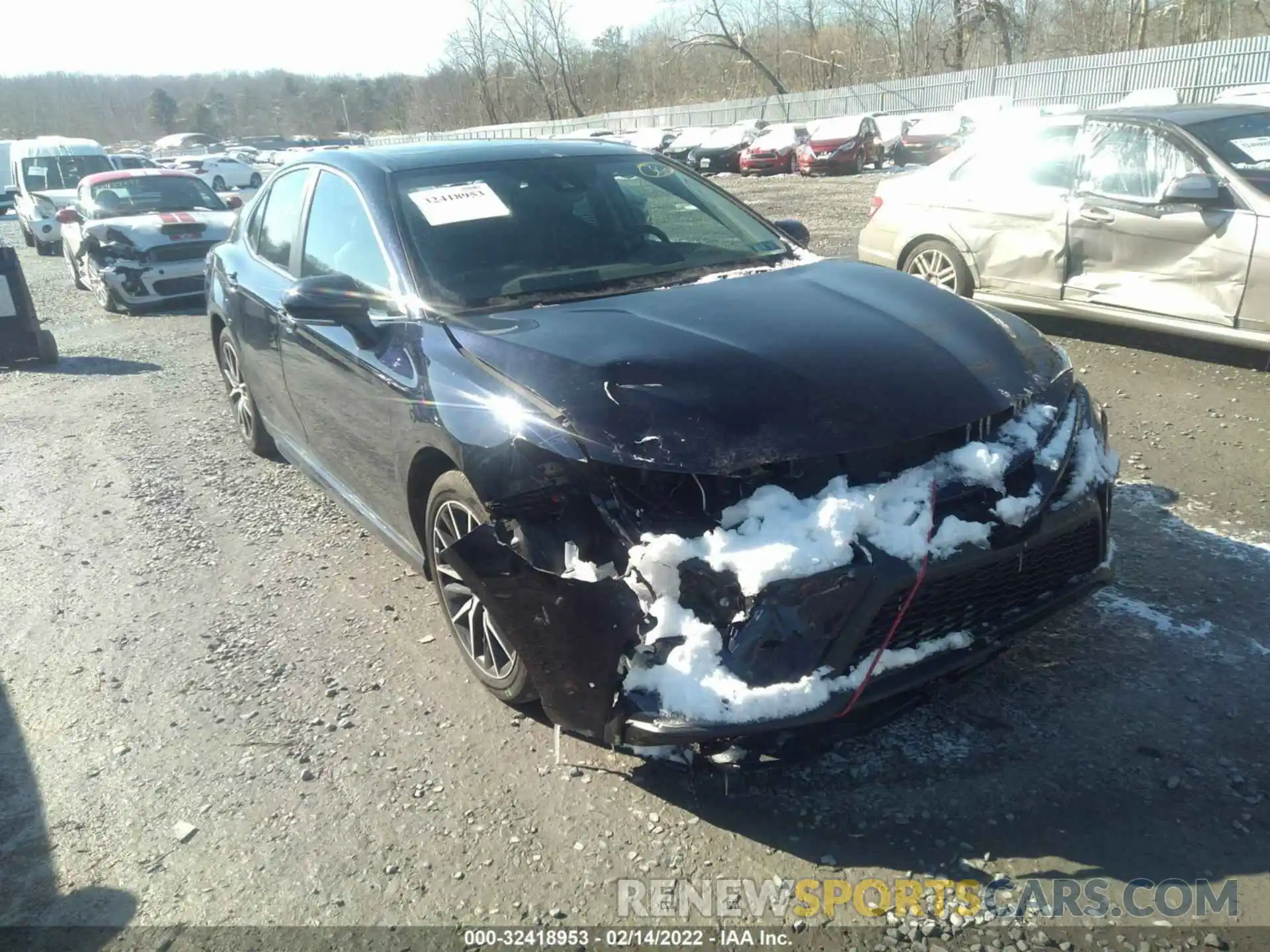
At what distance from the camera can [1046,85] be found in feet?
102

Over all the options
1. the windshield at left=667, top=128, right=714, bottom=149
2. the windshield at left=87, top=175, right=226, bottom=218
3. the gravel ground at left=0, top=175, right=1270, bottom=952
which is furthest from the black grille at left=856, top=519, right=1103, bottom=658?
the windshield at left=667, top=128, right=714, bottom=149

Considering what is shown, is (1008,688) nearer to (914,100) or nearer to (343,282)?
(343,282)

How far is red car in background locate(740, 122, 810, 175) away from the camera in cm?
2722

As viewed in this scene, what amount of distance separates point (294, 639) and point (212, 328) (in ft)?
10.1

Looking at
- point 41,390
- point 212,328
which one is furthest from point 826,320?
point 41,390

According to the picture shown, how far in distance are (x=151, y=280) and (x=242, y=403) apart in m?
6.25

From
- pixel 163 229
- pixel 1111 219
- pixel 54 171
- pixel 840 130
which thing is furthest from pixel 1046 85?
pixel 163 229

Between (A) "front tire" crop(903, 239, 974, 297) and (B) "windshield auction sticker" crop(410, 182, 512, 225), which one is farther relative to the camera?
(A) "front tire" crop(903, 239, 974, 297)

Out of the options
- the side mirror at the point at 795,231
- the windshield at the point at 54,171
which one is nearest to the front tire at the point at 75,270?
the windshield at the point at 54,171

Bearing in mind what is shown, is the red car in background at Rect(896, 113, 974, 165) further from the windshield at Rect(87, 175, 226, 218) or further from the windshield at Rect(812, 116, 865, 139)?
the windshield at Rect(87, 175, 226, 218)

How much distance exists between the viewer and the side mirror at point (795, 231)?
4.43m

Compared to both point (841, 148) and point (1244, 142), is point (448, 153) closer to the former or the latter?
point (1244, 142)

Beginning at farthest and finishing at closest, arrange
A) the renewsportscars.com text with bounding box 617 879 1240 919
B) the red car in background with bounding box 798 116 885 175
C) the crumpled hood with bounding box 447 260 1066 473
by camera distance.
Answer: the red car in background with bounding box 798 116 885 175, the crumpled hood with bounding box 447 260 1066 473, the renewsportscars.com text with bounding box 617 879 1240 919

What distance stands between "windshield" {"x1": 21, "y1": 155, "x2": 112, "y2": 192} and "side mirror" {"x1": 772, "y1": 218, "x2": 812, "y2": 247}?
1825 centimetres
